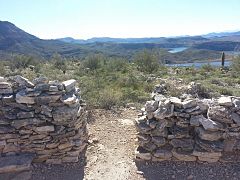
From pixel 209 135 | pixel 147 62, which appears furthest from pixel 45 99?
pixel 147 62

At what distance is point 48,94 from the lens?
6.18m

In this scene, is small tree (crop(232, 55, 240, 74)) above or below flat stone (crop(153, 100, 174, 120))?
below

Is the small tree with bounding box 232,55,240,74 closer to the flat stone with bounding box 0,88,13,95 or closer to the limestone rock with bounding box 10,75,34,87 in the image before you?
the limestone rock with bounding box 10,75,34,87

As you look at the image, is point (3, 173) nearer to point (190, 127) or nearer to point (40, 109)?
point (40, 109)

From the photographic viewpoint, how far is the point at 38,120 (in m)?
6.10

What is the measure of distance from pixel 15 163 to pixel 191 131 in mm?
3407

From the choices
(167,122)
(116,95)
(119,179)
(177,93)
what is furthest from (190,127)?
(177,93)

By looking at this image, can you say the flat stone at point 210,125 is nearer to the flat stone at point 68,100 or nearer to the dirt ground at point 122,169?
the dirt ground at point 122,169

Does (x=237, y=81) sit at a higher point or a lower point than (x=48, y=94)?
lower

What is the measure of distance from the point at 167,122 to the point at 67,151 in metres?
2.07

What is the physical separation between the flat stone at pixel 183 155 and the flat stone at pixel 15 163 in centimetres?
276

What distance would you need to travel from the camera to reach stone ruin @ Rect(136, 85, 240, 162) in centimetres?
593

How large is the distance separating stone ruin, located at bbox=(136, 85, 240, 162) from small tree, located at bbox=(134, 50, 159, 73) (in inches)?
596

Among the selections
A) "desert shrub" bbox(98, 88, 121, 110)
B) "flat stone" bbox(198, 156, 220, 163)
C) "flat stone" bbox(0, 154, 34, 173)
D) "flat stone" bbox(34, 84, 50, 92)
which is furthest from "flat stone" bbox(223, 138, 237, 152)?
"desert shrub" bbox(98, 88, 121, 110)
